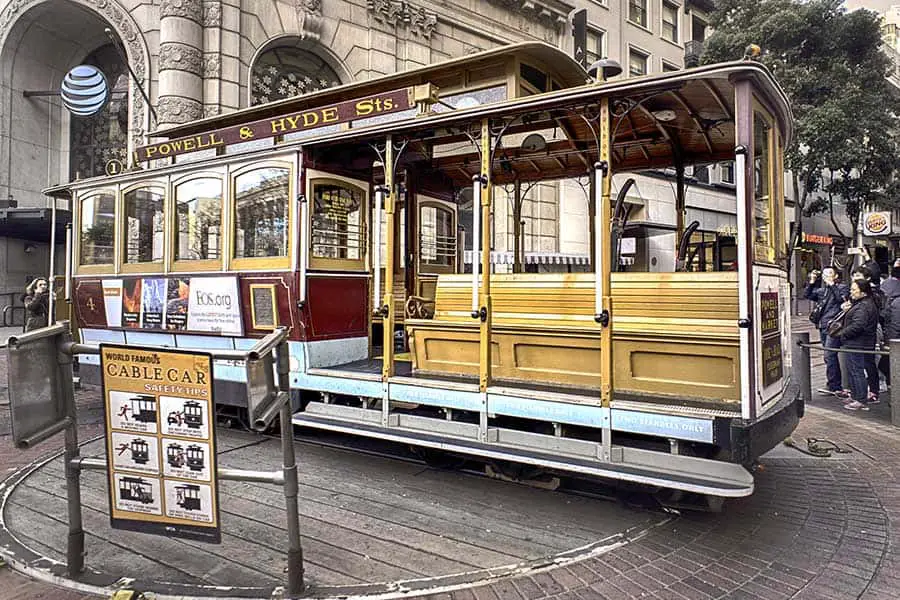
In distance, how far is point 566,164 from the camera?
7.25 meters

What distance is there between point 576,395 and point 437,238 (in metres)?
4.10

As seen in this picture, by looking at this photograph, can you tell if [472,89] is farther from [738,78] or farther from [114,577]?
[114,577]

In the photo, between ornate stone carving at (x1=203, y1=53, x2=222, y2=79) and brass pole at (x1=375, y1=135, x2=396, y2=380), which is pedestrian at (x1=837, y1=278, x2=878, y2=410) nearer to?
brass pole at (x1=375, y1=135, x2=396, y2=380)

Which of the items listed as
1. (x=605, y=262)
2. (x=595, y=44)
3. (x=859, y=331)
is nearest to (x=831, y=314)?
(x=859, y=331)

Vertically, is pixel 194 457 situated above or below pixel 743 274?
below

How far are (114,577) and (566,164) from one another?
6013 mm

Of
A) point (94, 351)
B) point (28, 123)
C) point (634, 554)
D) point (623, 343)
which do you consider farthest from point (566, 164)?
point (28, 123)

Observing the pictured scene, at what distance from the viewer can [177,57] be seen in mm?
12977

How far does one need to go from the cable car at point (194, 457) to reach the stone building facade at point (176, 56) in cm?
1165

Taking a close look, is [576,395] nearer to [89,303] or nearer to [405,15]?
[89,303]

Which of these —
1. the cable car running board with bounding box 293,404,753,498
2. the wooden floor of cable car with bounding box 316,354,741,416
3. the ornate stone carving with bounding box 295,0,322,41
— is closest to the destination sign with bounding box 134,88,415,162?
the wooden floor of cable car with bounding box 316,354,741,416

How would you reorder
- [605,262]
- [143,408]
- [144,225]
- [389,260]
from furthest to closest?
[144,225]
[389,260]
[605,262]
[143,408]

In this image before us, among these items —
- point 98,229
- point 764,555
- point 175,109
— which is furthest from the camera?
point 175,109

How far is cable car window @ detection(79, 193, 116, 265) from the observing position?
7352 millimetres
